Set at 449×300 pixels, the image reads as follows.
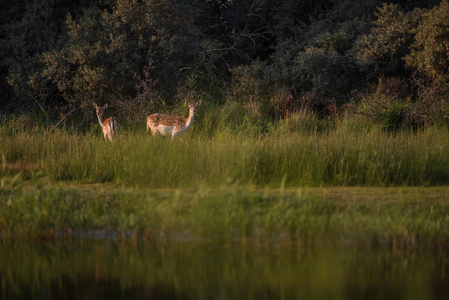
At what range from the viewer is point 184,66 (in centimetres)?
2112

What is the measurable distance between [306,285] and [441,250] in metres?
2.08

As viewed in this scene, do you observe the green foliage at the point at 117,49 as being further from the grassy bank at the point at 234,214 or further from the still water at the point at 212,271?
the still water at the point at 212,271

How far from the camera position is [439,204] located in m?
8.55

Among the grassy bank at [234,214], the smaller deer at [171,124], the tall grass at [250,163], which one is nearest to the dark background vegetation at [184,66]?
the smaller deer at [171,124]

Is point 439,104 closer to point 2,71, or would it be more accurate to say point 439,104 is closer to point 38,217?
point 38,217

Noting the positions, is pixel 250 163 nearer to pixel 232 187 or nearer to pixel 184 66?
pixel 232 187

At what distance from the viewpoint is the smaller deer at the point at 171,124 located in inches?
584

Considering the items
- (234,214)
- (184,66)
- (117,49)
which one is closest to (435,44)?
(184,66)

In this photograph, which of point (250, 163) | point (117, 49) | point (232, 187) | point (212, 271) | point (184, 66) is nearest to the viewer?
point (212, 271)

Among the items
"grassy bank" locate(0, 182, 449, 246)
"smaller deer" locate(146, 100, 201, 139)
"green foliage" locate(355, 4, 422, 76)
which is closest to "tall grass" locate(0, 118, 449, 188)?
"grassy bank" locate(0, 182, 449, 246)

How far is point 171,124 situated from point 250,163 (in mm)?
4865

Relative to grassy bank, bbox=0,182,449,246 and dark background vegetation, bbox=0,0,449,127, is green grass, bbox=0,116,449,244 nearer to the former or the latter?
grassy bank, bbox=0,182,449,246

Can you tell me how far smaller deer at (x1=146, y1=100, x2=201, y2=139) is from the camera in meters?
14.8

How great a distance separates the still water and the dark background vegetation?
9356mm
